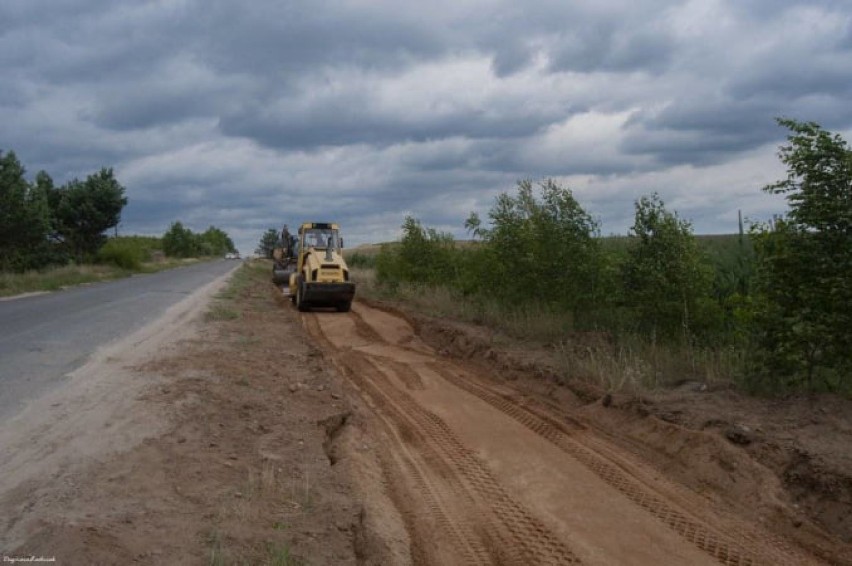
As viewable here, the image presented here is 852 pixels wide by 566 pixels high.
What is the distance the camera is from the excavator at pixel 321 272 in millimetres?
22891

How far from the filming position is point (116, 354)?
11.6 m

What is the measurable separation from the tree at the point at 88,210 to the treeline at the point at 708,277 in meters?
34.6

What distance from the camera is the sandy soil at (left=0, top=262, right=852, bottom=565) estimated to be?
4930 mm

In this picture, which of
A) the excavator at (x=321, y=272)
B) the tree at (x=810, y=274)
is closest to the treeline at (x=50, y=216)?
the excavator at (x=321, y=272)

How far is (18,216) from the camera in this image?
33.5 metres

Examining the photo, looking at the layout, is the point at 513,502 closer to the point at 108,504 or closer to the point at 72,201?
the point at 108,504

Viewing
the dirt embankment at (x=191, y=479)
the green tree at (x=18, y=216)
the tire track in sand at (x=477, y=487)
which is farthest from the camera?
the green tree at (x=18, y=216)

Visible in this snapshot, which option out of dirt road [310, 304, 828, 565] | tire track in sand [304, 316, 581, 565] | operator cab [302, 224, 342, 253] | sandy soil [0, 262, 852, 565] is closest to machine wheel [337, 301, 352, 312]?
operator cab [302, 224, 342, 253]

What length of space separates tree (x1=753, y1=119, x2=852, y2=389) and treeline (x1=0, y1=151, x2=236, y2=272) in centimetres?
3348

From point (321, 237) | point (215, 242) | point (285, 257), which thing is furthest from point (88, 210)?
point (215, 242)

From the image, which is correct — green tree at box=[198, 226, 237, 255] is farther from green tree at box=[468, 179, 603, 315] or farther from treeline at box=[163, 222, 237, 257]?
green tree at box=[468, 179, 603, 315]

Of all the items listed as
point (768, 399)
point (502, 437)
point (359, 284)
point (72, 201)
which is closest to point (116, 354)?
point (502, 437)

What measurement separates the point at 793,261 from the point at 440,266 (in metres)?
19.3

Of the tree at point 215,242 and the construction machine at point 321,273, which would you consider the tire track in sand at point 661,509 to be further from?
the tree at point 215,242
